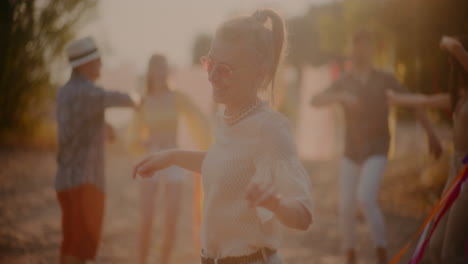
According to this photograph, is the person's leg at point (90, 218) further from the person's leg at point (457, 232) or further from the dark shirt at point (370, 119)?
the dark shirt at point (370, 119)

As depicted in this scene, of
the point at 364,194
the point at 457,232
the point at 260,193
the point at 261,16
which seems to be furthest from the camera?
the point at 364,194

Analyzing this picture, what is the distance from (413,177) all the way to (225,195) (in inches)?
371

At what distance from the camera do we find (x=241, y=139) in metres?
1.95

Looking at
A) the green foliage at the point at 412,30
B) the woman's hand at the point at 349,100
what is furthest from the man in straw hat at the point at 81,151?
the green foliage at the point at 412,30

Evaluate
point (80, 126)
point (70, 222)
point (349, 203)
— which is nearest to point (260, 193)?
point (80, 126)

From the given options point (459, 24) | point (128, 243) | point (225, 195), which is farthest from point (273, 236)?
point (459, 24)

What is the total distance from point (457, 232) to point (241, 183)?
1628mm

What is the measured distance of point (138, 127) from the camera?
17.2 ft

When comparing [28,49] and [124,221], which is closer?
[124,221]

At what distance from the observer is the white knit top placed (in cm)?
185

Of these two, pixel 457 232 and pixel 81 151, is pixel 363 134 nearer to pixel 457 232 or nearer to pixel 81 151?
pixel 457 232

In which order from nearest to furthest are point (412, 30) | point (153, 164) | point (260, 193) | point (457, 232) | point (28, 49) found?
point (260, 193), point (153, 164), point (457, 232), point (412, 30), point (28, 49)

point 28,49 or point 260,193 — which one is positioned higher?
point 260,193

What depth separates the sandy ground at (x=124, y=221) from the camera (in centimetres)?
584
